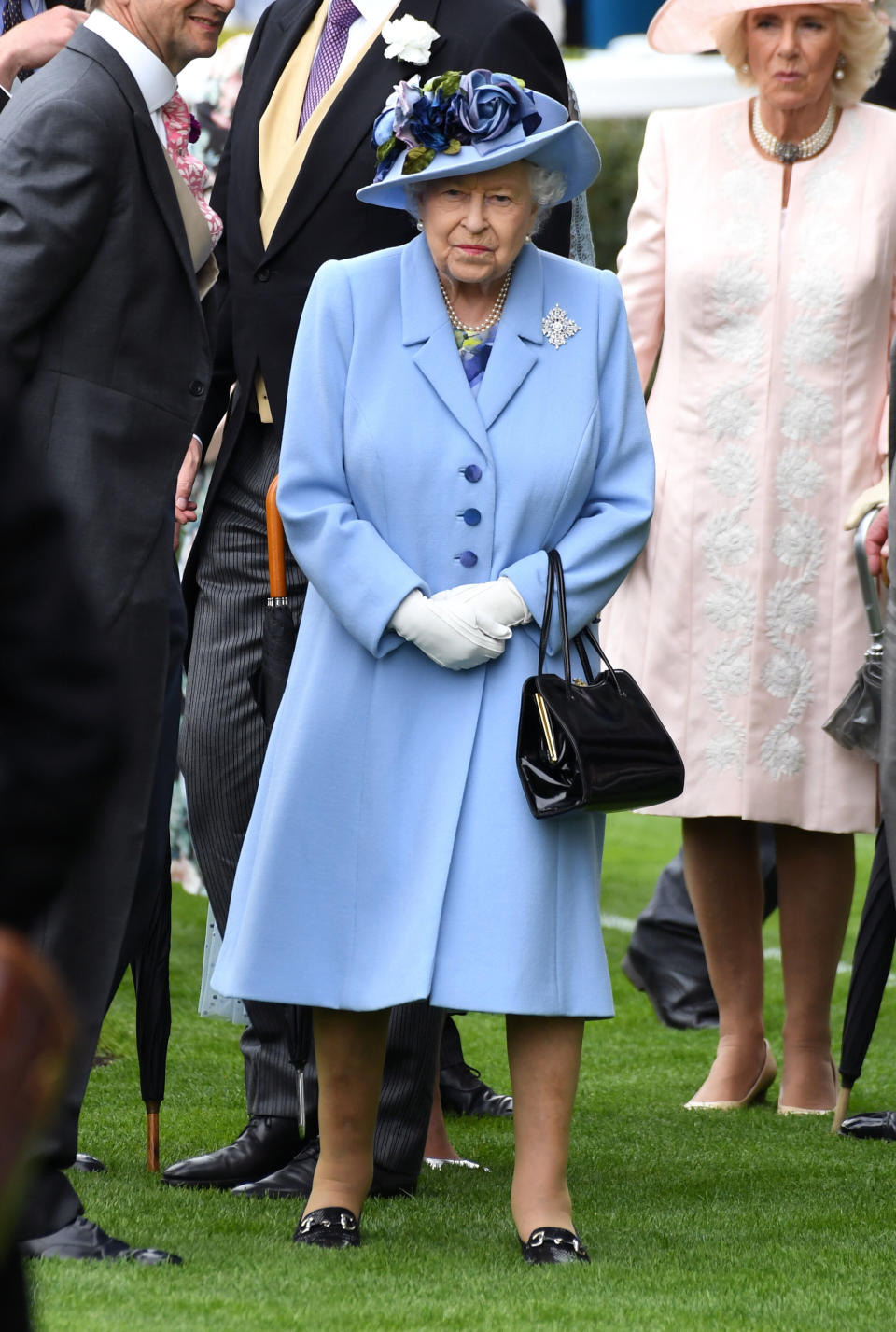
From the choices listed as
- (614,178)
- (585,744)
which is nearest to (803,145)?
(585,744)

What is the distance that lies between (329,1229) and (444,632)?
1008 mm

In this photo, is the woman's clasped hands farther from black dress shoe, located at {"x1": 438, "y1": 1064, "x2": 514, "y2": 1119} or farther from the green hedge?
the green hedge

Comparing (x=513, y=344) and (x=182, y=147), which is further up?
(x=182, y=147)

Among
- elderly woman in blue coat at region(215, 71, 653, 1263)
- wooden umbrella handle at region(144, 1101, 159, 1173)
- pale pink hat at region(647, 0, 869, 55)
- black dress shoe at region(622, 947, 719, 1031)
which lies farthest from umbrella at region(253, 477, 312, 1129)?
black dress shoe at region(622, 947, 719, 1031)

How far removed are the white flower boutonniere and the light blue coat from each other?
1.63 ft

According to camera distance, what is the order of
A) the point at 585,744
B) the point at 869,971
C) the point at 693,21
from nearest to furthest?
the point at 585,744, the point at 869,971, the point at 693,21

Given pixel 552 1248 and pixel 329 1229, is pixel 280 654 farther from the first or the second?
pixel 552 1248

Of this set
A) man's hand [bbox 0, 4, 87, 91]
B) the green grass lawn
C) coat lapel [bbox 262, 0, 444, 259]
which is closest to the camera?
the green grass lawn

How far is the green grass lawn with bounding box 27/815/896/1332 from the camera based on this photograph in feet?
10.6

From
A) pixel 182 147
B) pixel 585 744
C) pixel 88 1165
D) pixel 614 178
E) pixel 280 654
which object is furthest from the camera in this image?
pixel 614 178

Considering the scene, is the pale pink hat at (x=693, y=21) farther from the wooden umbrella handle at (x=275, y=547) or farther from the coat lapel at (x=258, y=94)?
the wooden umbrella handle at (x=275, y=547)

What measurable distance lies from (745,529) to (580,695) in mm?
1594

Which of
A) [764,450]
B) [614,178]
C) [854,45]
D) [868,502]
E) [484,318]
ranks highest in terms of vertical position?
[614,178]

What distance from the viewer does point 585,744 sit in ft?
11.3
